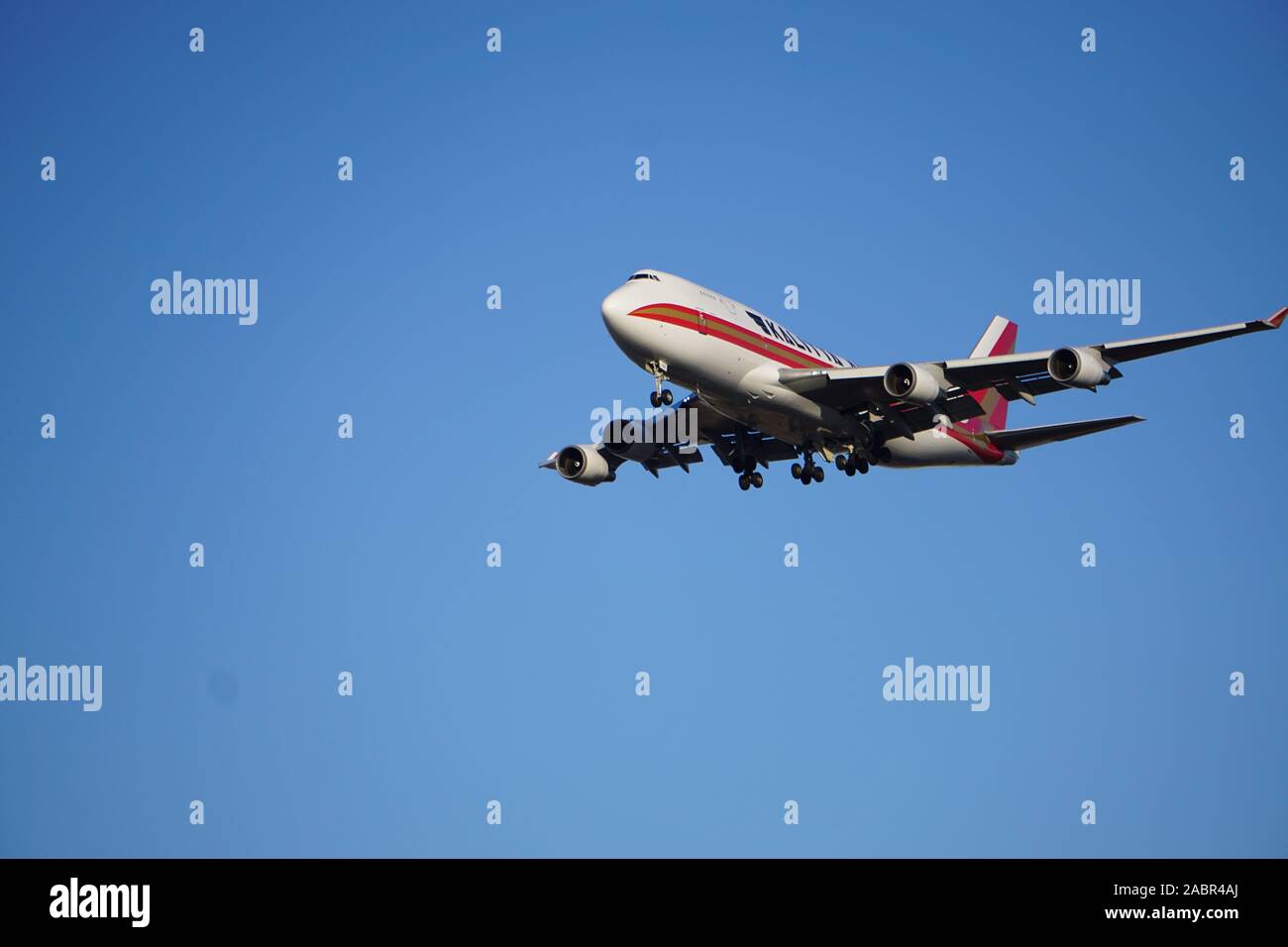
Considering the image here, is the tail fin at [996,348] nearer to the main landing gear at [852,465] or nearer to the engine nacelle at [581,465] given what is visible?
the main landing gear at [852,465]

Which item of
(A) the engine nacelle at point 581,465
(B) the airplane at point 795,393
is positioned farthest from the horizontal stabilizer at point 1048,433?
(A) the engine nacelle at point 581,465

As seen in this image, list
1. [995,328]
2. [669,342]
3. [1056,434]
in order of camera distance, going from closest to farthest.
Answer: [669,342]
[1056,434]
[995,328]

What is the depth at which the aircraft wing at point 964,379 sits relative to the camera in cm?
4719

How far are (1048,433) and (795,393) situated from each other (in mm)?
10532

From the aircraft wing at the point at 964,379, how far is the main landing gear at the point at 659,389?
14.3 feet

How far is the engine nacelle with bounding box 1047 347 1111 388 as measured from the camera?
47.2 meters

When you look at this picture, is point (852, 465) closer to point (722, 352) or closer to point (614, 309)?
point (722, 352)

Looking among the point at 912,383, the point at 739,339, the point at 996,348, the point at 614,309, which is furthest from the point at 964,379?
the point at 996,348

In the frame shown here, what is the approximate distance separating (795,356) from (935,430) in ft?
25.1

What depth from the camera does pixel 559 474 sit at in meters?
57.8

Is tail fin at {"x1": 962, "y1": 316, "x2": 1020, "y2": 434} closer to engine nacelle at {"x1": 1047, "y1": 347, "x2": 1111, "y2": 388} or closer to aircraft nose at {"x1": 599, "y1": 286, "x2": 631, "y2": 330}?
engine nacelle at {"x1": 1047, "y1": 347, "x2": 1111, "y2": 388}

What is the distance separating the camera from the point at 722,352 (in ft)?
160
